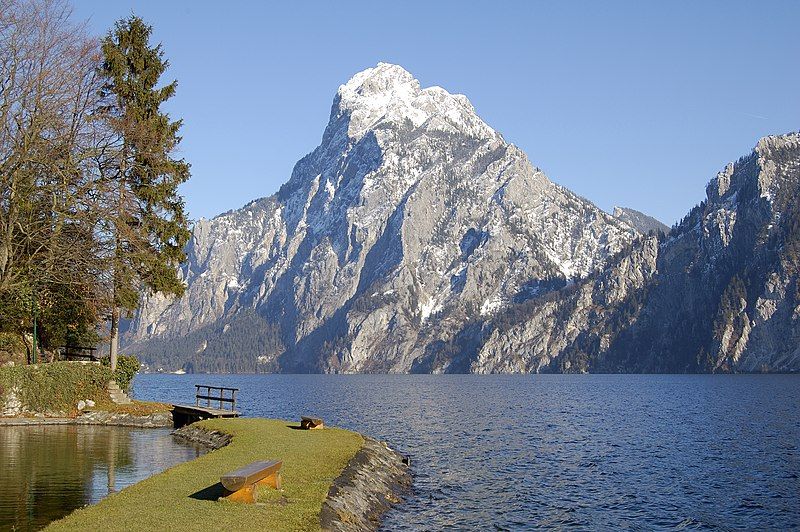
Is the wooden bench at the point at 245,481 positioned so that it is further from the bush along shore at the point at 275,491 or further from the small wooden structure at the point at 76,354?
the small wooden structure at the point at 76,354

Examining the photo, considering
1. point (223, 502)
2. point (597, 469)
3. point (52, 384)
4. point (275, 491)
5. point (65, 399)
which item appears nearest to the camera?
point (223, 502)

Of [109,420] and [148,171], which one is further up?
[148,171]

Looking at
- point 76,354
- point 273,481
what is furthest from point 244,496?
point 76,354

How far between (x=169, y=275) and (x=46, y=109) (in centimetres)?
2464

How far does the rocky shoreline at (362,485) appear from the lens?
27922 millimetres

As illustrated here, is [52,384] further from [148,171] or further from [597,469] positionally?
[597,469]

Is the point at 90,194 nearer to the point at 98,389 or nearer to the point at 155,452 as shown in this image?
the point at 155,452

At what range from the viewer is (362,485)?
34.4 m

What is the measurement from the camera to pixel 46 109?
37.7 meters

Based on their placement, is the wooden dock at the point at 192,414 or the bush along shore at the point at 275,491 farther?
the wooden dock at the point at 192,414

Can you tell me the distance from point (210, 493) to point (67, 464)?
41.1 feet

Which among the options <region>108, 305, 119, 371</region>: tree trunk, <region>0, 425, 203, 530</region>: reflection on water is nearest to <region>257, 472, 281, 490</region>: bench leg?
<region>0, 425, 203, 530</region>: reflection on water

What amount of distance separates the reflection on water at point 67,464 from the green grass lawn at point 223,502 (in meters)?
2.13

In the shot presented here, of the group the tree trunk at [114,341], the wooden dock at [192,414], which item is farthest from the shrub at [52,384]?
the wooden dock at [192,414]
